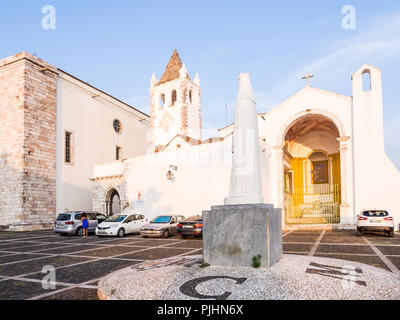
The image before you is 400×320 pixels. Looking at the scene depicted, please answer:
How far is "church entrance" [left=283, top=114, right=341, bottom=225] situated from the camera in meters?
23.9

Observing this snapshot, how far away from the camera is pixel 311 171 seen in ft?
90.0

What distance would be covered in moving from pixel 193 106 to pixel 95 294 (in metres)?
35.8

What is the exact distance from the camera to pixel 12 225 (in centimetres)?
2298

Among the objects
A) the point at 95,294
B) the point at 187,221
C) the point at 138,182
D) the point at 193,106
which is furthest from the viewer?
the point at 193,106

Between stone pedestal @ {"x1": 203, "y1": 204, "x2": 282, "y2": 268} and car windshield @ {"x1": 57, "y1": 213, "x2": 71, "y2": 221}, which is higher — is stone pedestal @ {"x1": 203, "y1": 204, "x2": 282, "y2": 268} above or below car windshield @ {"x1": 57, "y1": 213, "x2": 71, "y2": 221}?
above

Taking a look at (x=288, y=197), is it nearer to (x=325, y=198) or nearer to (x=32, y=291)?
(x=325, y=198)

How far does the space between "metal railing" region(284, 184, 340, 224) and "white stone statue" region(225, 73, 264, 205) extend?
1637 cm

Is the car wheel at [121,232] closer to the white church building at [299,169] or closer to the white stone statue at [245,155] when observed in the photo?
the white church building at [299,169]

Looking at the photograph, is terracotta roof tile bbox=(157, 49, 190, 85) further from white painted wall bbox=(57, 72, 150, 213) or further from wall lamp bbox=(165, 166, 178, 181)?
wall lamp bbox=(165, 166, 178, 181)

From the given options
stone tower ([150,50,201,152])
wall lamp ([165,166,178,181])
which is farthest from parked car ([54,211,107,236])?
stone tower ([150,50,201,152])

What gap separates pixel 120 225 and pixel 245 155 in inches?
511

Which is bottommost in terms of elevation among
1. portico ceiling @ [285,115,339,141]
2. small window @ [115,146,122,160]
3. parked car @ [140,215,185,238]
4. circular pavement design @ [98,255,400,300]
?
parked car @ [140,215,185,238]

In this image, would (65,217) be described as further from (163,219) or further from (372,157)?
(372,157)
